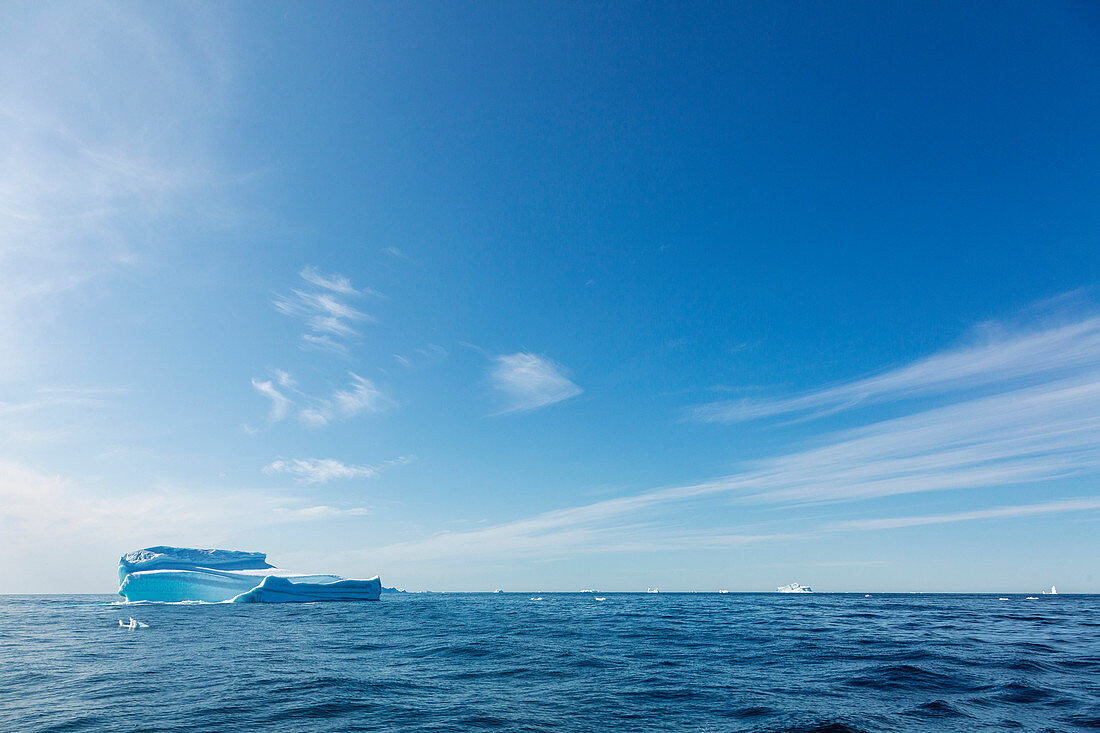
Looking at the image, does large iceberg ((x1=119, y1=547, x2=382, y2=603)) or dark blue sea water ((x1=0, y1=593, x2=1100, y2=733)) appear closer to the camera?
dark blue sea water ((x1=0, y1=593, x2=1100, y2=733))

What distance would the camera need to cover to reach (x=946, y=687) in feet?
45.4

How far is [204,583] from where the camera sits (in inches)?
2411

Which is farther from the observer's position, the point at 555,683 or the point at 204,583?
the point at 204,583

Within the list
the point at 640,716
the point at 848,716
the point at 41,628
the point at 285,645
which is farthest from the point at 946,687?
the point at 41,628

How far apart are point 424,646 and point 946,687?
20846 mm

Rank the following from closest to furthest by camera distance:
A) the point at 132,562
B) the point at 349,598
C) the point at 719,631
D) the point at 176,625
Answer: the point at 719,631
the point at 176,625
the point at 132,562
the point at 349,598

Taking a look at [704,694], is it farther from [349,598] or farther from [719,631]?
[349,598]

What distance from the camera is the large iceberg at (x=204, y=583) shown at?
59812 mm

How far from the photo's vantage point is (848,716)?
11.0 metres

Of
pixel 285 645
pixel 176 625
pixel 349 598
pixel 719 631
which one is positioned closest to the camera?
pixel 285 645

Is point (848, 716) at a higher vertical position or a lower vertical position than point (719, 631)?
higher

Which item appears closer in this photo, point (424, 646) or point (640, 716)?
point (640, 716)

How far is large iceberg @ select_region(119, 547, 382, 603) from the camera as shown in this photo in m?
59.8

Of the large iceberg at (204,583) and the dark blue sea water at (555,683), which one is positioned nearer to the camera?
the dark blue sea water at (555,683)
